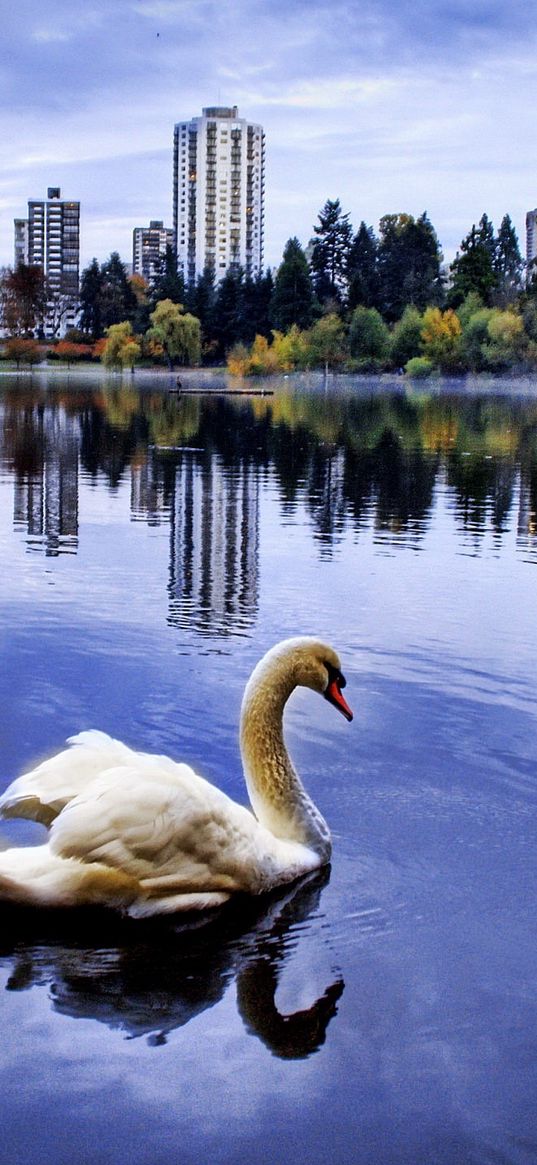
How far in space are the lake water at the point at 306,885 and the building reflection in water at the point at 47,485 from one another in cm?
18

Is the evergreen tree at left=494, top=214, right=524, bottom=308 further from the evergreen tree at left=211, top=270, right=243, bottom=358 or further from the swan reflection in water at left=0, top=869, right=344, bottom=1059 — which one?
the swan reflection in water at left=0, top=869, right=344, bottom=1059

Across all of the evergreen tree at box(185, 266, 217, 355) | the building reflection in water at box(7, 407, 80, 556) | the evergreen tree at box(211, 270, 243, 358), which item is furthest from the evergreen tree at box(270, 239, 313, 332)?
the building reflection in water at box(7, 407, 80, 556)

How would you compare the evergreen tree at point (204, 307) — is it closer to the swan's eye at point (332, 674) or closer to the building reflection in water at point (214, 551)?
the building reflection in water at point (214, 551)

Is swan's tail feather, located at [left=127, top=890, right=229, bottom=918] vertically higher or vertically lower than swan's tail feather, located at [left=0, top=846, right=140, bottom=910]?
lower

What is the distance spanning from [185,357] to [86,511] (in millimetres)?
120884

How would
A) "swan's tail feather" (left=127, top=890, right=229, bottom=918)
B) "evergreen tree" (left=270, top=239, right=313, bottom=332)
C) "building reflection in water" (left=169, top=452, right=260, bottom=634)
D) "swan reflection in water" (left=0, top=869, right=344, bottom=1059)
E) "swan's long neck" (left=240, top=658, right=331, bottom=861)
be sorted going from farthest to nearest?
"evergreen tree" (left=270, top=239, right=313, bottom=332), "building reflection in water" (left=169, top=452, right=260, bottom=634), "swan's long neck" (left=240, top=658, right=331, bottom=861), "swan's tail feather" (left=127, top=890, right=229, bottom=918), "swan reflection in water" (left=0, top=869, right=344, bottom=1059)

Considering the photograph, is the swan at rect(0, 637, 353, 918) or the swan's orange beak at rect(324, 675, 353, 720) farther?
the swan's orange beak at rect(324, 675, 353, 720)

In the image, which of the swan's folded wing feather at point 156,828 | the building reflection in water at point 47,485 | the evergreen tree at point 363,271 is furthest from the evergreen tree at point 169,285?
the swan's folded wing feather at point 156,828

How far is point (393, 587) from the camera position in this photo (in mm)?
12797

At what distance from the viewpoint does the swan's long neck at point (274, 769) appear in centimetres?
606

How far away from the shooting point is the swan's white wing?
18.0 ft

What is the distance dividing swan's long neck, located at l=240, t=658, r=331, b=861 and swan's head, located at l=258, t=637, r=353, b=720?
1cm

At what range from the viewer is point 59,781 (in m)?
5.54

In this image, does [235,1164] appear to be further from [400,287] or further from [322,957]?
[400,287]
